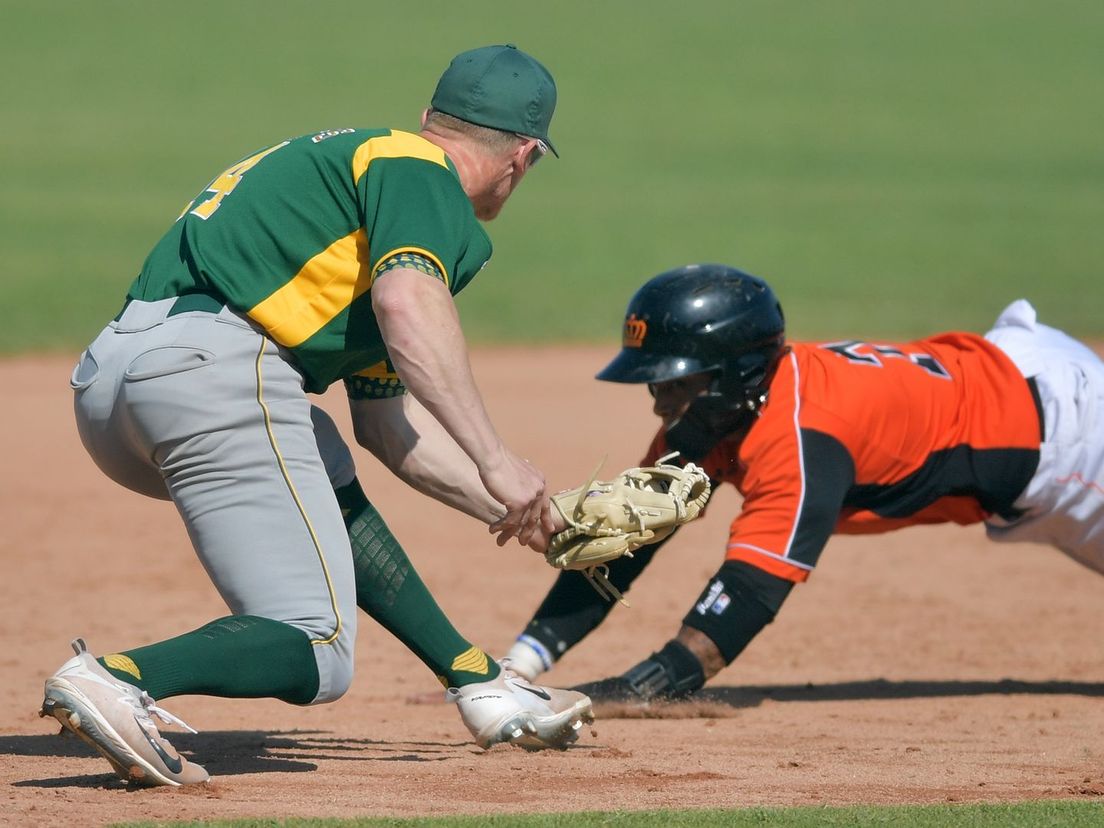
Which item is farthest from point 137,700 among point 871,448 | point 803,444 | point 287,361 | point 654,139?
point 654,139

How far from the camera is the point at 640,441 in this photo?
31.9 ft

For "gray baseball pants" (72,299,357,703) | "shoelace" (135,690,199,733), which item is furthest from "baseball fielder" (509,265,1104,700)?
"shoelace" (135,690,199,733)

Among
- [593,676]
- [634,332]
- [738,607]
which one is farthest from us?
[593,676]

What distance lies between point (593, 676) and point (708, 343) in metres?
1.42

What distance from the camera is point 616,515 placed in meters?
3.82

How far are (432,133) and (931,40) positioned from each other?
29902 millimetres

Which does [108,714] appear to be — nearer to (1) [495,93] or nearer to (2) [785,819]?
(2) [785,819]

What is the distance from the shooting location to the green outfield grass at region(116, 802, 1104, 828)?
301 centimetres

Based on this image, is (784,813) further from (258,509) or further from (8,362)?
(8,362)

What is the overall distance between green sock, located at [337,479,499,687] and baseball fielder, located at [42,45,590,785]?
49 cm

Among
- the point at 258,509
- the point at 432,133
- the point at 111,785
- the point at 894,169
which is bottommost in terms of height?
the point at 894,169

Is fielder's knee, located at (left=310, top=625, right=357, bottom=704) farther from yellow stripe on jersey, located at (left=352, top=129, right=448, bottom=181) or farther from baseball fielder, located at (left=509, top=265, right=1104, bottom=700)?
baseball fielder, located at (left=509, top=265, right=1104, bottom=700)

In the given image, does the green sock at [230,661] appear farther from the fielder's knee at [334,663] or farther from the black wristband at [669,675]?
the black wristband at [669,675]

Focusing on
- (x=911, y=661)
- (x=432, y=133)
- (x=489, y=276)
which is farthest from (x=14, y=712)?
(x=489, y=276)
